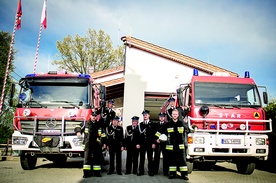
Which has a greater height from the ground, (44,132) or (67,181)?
(44,132)

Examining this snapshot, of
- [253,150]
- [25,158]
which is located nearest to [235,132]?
[253,150]

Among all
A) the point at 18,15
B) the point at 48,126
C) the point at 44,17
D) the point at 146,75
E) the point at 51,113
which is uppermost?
the point at 44,17

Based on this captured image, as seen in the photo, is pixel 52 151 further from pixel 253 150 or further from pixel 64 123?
pixel 253 150

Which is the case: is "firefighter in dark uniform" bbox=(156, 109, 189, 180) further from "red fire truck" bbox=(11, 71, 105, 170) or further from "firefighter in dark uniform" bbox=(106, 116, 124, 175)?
"red fire truck" bbox=(11, 71, 105, 170)

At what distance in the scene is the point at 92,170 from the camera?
660 centimetres

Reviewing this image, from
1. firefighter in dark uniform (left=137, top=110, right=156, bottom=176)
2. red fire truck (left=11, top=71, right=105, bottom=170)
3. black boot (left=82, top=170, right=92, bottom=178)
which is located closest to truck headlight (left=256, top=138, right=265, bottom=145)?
firefighter in dark uniform (left=137, top=110, right=156, bottom=176)

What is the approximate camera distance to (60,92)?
730 cm

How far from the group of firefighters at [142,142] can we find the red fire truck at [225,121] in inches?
15.9

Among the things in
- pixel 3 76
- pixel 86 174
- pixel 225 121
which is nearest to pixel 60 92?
pixel 86 174

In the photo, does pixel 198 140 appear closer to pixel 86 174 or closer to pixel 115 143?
pixel 115 143

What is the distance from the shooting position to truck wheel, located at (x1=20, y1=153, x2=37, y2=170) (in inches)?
285

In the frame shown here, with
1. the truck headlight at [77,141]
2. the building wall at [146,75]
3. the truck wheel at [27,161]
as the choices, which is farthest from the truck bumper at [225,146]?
the building wall at [146,75]

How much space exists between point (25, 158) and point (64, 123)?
1779mm

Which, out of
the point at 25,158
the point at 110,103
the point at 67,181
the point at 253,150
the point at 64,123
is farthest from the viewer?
the point at 110,103
